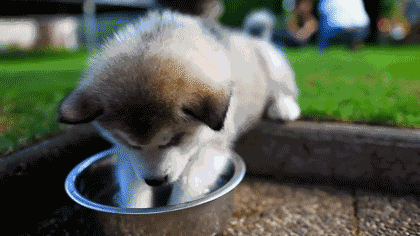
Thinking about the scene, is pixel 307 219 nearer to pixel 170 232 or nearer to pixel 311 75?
pixel 170 232

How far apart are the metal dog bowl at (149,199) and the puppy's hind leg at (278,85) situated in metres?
0.85

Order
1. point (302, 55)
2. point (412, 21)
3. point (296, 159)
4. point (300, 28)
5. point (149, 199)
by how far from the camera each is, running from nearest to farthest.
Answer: point (149, 199), point (296, 159), point (302, 55), point (300, 28), point (412, 21)

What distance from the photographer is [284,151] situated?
2.78 meters

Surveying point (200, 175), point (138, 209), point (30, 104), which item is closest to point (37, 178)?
point (138, 209)

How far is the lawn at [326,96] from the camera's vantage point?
2.90m

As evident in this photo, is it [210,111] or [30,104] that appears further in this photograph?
[30,104]

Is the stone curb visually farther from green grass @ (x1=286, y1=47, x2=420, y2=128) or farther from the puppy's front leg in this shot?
the puppy's front leg

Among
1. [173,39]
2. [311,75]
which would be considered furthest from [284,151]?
[311,75]

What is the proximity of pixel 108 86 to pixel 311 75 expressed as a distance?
163 inches

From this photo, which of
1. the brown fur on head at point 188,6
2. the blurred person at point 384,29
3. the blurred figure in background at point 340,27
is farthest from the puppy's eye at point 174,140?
the blurred person at point 384,29

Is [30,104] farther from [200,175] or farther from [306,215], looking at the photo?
[306,215]

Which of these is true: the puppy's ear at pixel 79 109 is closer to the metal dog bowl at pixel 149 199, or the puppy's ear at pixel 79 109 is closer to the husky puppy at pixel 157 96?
the husky puppy at pixel 157 96

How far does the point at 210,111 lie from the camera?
63.6 inches

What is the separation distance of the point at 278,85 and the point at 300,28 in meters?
9.22
